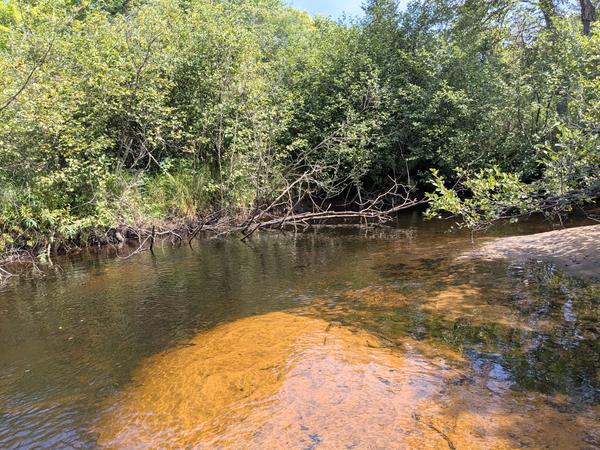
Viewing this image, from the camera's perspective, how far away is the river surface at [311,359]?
385cm

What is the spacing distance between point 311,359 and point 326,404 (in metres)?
0.97

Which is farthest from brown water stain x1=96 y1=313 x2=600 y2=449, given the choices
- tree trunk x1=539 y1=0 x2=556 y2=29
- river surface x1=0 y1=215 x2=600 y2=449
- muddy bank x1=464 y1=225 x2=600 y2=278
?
tree trunk x1=539 y1=0 x2=556 y2=29

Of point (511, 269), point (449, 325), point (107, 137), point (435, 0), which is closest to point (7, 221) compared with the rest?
point (107, 137)

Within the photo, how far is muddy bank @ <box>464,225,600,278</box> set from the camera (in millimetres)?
8664

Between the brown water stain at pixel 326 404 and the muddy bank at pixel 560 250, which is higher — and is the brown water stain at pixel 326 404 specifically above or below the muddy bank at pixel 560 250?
below

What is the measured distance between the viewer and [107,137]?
49.0 ft

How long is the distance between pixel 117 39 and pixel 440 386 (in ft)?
51.3

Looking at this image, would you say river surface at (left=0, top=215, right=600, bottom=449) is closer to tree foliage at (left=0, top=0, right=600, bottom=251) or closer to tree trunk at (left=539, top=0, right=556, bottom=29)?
tree foliage at (left=0, top=0, right=600, bottom=251)

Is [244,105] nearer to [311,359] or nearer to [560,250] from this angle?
[560,250]

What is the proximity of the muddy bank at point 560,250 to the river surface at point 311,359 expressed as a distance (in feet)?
1.84

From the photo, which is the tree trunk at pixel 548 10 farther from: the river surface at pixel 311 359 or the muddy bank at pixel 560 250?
the river surface at pixel 311 359

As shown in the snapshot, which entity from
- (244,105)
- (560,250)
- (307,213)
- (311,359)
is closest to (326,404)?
(311,359)

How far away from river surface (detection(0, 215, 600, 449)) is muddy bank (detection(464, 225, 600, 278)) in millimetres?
561

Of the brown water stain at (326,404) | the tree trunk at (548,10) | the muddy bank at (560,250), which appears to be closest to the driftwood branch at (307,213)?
the muddy bank at (560,250)
